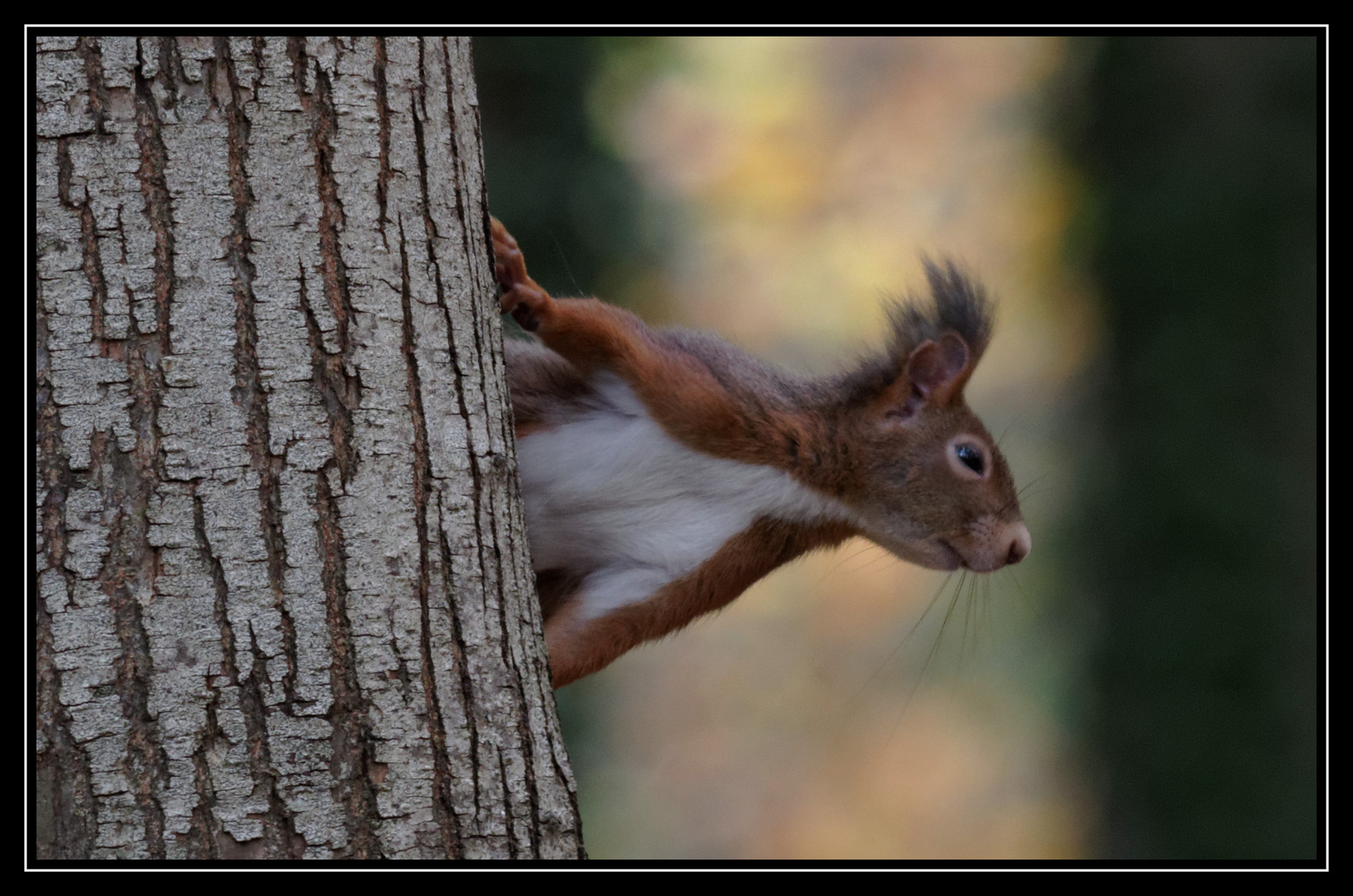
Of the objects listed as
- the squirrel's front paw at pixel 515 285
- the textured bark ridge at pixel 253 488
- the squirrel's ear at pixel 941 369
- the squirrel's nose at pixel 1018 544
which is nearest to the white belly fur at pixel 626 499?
the squirrel's front paw at pixel 515 285

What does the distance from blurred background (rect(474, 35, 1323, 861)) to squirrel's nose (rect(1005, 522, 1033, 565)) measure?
222 millimetres

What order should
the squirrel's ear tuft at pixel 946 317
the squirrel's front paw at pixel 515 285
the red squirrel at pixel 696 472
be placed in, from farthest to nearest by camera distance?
the squirrel's ear tuft at pixel 946 317 → the red squirrel at pixel 696 472 → the squirrel's front paw at pixel 515 285

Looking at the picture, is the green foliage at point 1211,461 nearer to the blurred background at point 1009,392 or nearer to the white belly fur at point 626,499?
the blurred background at point 1009,392

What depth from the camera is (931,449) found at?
3008mm

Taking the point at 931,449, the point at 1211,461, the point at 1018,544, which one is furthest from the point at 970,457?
the point at 1211,461

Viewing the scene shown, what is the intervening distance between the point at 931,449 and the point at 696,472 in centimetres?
64

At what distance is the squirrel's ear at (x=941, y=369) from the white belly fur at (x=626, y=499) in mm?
522

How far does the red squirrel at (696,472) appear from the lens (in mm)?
2672

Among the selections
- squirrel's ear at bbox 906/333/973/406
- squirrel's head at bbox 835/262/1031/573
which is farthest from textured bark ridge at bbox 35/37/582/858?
squirrel's ear at bbox 906/333/973/406

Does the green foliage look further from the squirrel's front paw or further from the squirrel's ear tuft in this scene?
the squirrel's front paw

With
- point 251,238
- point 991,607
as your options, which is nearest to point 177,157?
point 251,238

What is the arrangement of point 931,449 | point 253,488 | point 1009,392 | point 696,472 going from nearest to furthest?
point 253,488 → point 696,472 → point 931,449 → point 1009,392

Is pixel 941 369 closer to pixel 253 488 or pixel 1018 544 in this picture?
pixel 1018 544

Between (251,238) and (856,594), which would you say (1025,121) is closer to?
(856,594)
